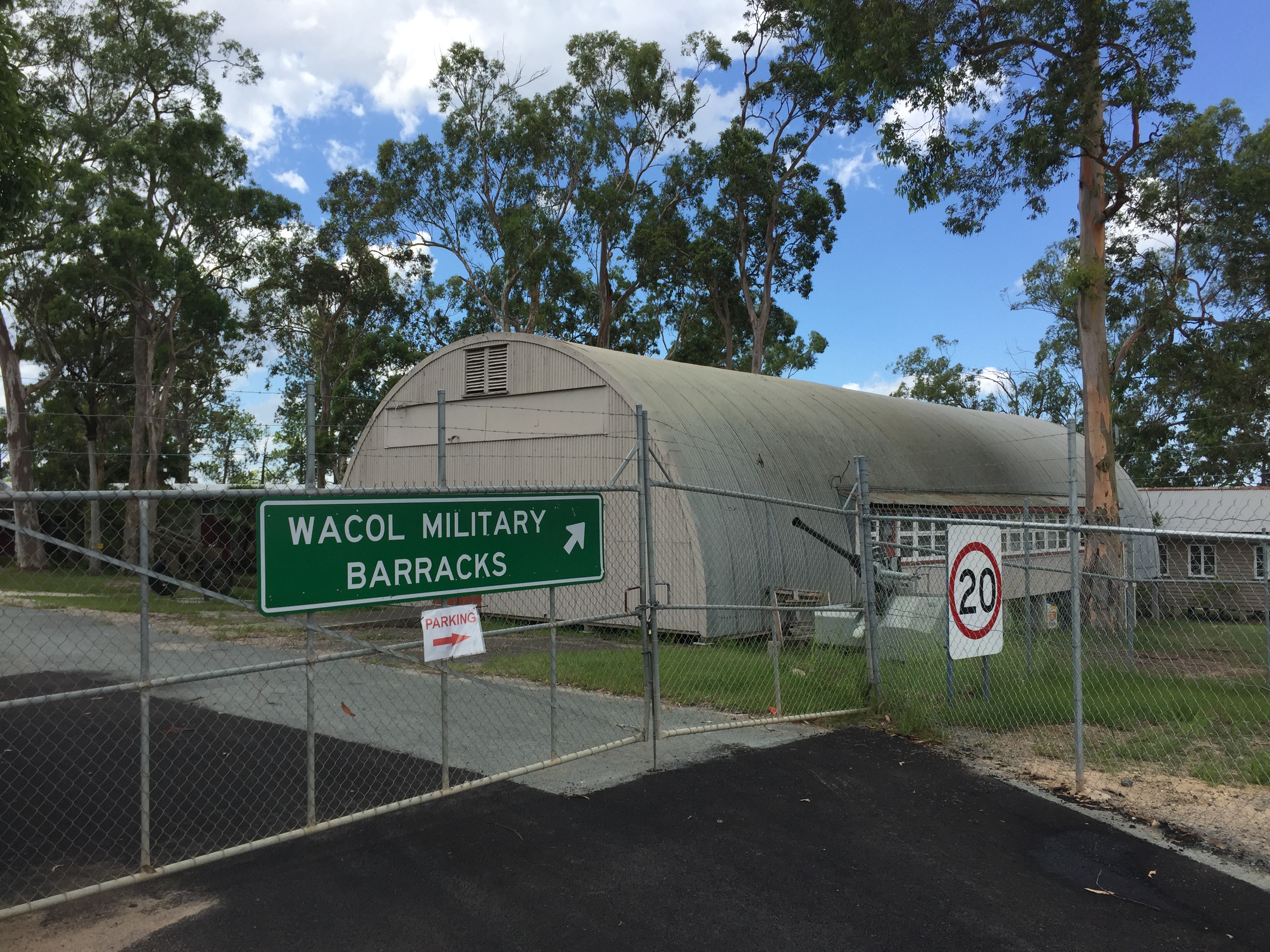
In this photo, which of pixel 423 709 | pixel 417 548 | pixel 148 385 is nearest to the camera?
pixel 417 548

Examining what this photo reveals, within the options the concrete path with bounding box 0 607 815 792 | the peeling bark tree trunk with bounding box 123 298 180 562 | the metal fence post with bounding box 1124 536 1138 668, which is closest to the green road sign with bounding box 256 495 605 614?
the concrete path with bounding box 0 607 815 792

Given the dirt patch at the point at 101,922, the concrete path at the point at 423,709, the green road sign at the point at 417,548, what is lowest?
the concrete path at the point at 423,709

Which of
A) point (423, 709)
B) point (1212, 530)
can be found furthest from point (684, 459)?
point (1212, 530)

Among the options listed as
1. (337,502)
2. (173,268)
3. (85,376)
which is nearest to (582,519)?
(337,502)

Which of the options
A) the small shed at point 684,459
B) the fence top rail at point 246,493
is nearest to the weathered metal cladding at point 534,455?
the small shed at point 684,459

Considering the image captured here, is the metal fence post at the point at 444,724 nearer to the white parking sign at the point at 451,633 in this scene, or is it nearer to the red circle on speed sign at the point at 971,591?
the white parking sign at the point at 451,633

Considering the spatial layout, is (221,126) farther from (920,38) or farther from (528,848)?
(528,848)

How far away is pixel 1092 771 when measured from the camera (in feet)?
23.6

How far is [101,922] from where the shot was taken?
4414mm

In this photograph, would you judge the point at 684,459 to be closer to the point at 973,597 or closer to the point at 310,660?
the point at 973,597

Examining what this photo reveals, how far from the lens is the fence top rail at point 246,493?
428 cm

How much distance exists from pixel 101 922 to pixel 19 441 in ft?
104

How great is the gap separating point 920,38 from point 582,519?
15786 millimetres

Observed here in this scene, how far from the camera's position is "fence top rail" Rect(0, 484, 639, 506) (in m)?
4.28
